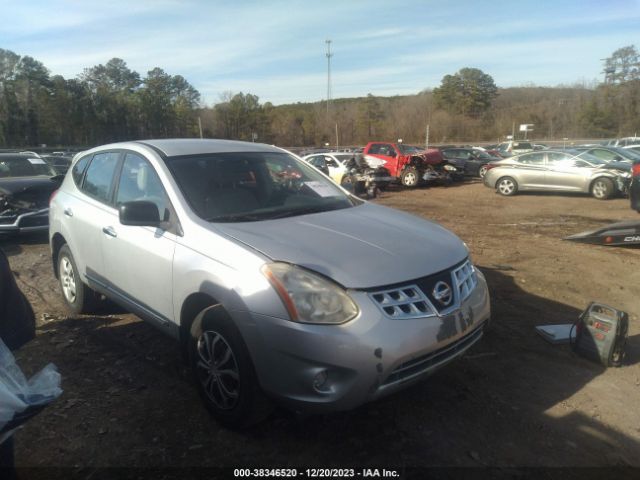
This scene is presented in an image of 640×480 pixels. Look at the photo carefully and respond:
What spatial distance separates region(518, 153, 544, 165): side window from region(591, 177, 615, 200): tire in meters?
1.89

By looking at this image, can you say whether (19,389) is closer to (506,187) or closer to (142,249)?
(142,249)

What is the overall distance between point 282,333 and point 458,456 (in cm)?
123

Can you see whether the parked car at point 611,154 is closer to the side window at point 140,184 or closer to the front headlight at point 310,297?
the side window at point 140,184

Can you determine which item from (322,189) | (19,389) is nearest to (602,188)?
(322,189)

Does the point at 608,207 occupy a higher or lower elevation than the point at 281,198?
lower

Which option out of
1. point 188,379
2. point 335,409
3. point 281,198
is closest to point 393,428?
point 335,409

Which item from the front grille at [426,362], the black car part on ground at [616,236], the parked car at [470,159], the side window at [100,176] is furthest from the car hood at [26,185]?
the parked car at [470,159]

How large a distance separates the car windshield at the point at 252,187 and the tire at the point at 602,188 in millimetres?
13021

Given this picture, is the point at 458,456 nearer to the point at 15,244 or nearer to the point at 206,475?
the point at 206,475

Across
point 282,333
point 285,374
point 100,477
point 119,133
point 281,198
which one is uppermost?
point 119,133

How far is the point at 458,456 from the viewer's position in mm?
2562

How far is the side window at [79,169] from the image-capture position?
15.2 feet

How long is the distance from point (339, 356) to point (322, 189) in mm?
1981

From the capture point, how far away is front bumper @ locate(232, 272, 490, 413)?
232 centimetres
